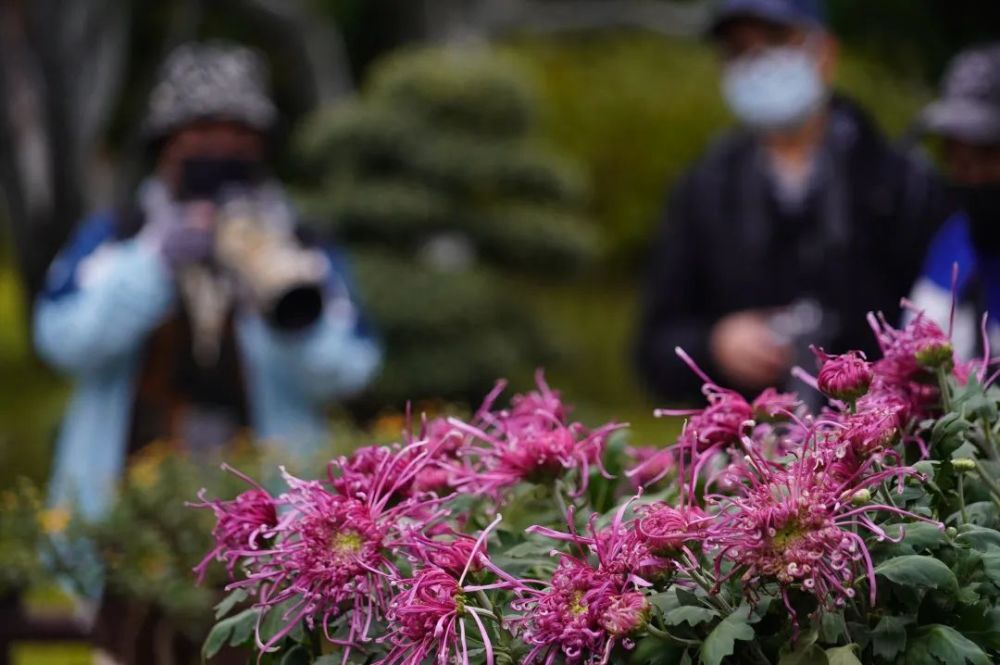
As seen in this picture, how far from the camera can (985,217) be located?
332 cm

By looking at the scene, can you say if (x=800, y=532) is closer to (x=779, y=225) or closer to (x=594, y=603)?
(x=594, y=603)

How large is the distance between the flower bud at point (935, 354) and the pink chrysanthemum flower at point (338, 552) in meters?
0.48

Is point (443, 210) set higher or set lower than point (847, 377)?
lower

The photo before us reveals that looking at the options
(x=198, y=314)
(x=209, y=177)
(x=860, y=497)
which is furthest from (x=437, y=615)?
(x=209, y=177)

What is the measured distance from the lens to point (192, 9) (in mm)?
16500

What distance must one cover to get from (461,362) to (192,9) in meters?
7.03

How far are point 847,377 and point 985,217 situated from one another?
2.06m

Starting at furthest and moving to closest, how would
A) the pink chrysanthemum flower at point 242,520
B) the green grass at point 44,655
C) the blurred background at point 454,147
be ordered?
the blurred background at point 454,147 < the green grass at point 44,655 < the pink chrysanthemum flower at point 242,520

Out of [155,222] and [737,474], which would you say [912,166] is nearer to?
[155,222]

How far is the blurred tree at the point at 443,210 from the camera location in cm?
1117

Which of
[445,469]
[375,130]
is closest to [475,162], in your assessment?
[375,130]

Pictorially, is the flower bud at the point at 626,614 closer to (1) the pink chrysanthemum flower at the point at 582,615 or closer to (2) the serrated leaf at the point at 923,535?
(1) the pink chrysanthemum flower at the point at 582,615

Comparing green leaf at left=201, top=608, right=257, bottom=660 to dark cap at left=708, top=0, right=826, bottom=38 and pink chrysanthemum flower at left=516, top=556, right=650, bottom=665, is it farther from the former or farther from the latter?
dark cap at left=708, top=0, right=826, bottom=38

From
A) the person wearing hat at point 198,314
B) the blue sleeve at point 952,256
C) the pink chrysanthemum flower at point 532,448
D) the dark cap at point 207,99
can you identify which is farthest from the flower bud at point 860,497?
the dark cap at point 207,99
